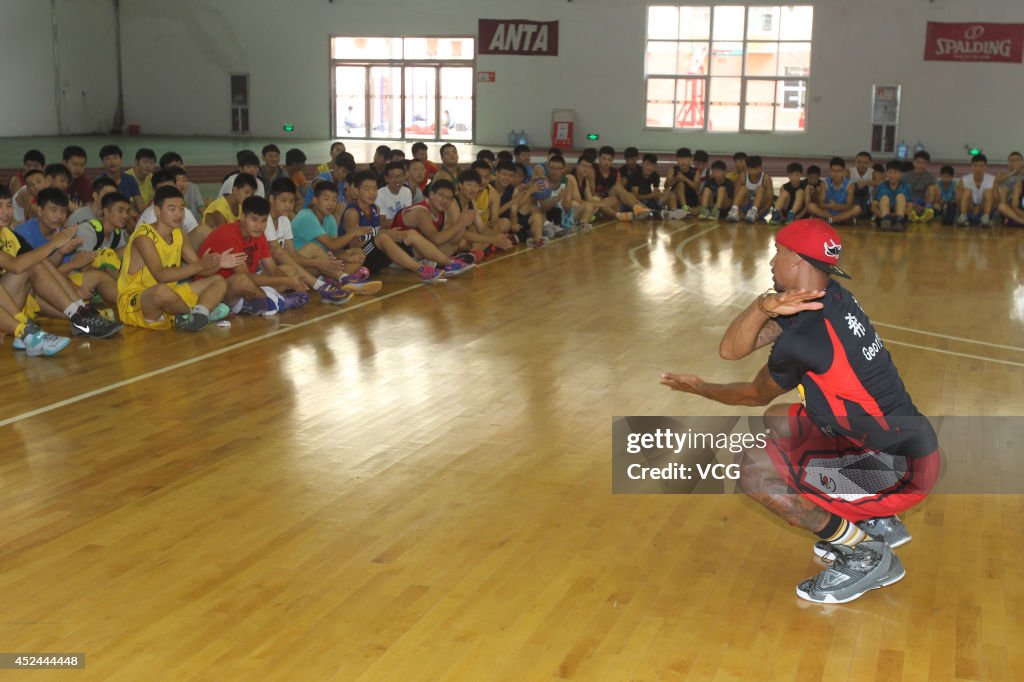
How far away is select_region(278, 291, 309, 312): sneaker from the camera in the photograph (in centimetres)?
787

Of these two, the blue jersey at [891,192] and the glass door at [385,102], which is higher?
the glass door at [385,102]

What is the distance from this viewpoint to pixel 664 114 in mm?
24969

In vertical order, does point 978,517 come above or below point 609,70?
below

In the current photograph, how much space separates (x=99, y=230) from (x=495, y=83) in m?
18.8

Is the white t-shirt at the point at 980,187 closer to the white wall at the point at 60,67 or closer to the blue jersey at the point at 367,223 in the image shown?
the blue jersey at the point at 367,223

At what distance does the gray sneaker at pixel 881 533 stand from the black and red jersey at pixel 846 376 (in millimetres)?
365

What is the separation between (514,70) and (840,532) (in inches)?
915

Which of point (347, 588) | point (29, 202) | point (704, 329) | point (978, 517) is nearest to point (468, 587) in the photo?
point (347, 588)

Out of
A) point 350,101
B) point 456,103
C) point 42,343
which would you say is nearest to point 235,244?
point 42,343

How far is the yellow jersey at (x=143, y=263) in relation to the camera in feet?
23.5

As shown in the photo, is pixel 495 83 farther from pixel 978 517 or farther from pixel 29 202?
pixel 978 517

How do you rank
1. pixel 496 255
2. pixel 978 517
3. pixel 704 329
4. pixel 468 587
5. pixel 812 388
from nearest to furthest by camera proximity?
pixel 812 388 < pixel 468 587 < pixel 978 517 < pixel 704 329 < pixel 496 255

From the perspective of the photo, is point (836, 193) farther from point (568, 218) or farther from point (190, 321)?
point (190, 321)

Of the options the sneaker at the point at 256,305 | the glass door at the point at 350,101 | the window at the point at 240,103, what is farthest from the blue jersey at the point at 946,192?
the window at the point at 240,103
